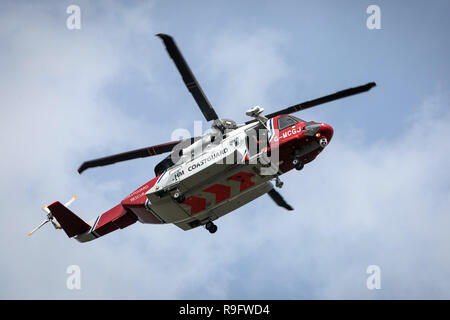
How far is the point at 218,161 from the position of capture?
987 inches

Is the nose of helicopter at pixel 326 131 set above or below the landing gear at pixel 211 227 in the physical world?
above

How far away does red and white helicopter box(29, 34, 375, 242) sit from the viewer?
24.8 m

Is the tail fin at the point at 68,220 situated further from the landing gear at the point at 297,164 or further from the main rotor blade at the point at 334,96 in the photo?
the main rotor blade at the point at 334,96

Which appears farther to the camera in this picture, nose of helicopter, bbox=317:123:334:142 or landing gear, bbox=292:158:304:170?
landing gear, bbox=292:158:304:170

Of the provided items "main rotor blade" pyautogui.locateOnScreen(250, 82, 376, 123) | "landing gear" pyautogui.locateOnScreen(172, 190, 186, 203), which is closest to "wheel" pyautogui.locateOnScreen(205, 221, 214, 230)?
"landing gear" pyautogui.locateOnScreen(172, 190, 186, 203)

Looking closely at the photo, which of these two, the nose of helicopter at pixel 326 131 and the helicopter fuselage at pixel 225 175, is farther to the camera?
the helicopter fuselage at pixel 225 175

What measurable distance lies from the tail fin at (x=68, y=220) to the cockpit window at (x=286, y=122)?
11.6 metres

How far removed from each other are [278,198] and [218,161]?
17.9 ft

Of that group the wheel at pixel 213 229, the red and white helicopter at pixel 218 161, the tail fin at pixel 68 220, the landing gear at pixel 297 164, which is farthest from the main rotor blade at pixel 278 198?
the tail fin at pixel 68 220

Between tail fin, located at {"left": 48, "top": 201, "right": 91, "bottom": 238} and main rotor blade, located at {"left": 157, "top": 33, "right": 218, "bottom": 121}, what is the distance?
9.73 meters

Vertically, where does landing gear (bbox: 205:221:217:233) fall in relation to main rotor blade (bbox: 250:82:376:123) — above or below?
below

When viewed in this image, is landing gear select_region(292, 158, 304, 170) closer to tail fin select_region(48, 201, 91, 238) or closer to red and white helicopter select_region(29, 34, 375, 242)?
red and white helicopter select_region(29, 34, 375, 242)

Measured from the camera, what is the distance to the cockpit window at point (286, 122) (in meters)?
25.3

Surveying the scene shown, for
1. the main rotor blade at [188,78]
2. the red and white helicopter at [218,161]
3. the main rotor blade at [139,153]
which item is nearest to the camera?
the main rotor blade at [188,78]
